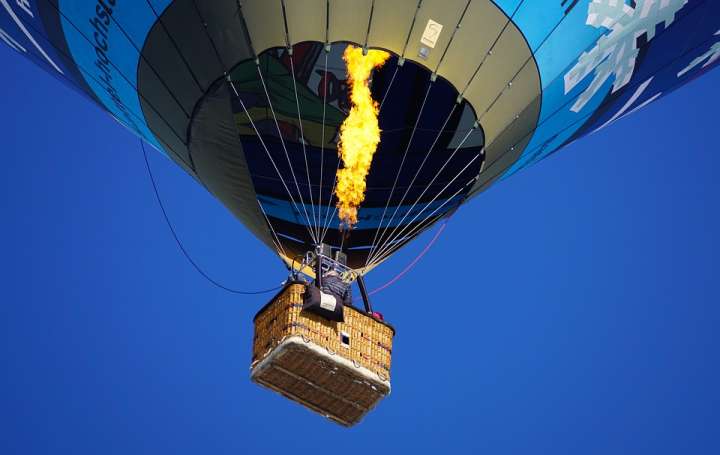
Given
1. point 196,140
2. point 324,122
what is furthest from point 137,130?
point 324,122

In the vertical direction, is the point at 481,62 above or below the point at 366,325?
above

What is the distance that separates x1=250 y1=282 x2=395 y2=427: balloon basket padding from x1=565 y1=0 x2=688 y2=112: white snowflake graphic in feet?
9.42

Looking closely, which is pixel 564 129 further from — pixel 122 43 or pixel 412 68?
pixel 122 43

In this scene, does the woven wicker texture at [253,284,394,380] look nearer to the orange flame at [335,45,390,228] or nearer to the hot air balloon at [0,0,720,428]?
Answer: the hot air balloon at [0,0,720,428]

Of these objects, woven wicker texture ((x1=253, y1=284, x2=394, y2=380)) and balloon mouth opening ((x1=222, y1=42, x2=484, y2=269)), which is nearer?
woven wicker texture ((x1=253, y1=284, x2=394, y2=380))

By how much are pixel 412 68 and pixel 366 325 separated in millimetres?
2136

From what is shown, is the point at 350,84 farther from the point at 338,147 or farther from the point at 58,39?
the point at 58,39

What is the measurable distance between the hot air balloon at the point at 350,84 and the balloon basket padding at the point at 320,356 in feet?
5.41

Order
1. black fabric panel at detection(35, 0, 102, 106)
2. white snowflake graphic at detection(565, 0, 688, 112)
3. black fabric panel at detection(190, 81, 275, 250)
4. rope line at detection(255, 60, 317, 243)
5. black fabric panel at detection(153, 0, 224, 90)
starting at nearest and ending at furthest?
black fabric panel at detection(153, 0, 224, 90) < rope line at detection(255, 60, 317, 243) < white snowflake graphic at detection(565, 0, 688, 112) < black fabric panel at detection(190, 81, 275, 250) < black fabric panel at detection(35, 0, 102, 106)

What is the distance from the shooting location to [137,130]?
1423 centimetres

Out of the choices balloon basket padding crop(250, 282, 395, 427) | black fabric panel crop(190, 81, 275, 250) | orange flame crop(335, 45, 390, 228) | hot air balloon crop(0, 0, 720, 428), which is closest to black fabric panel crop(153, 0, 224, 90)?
hot air balloon crop(0, 0, 720, 428)

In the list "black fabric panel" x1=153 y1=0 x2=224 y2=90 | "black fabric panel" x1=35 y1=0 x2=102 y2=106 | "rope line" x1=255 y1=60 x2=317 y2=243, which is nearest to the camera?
"black fabric panel" x1=153 y1=0 x2=224 y2=90

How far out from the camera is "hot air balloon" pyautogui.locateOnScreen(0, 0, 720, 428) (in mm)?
12398

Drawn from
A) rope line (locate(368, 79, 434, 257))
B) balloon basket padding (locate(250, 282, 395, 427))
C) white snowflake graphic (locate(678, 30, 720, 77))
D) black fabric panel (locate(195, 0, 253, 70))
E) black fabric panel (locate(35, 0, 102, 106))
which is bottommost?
balloon basket padding (locate(250, 282, 395, 427))
